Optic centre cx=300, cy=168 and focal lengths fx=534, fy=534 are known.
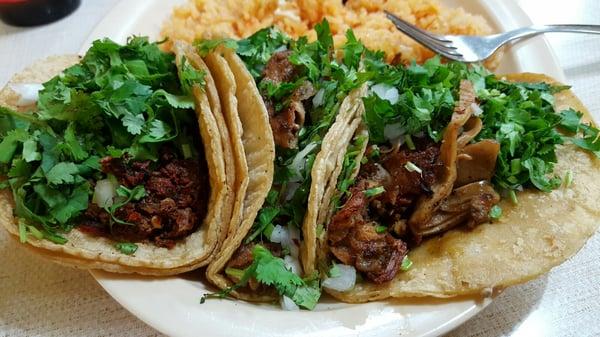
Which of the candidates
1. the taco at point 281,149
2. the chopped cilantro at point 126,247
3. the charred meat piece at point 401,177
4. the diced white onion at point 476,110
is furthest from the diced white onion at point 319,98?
the chopped cilantro at point 126,247

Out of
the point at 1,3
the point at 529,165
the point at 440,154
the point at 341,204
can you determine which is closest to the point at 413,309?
the point at 341,204

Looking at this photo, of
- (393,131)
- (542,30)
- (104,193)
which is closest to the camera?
(104,193)

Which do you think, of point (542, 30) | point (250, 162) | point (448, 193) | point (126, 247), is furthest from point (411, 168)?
point (542, 30)

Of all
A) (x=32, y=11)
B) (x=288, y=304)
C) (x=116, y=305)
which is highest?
(x=32, y=11)

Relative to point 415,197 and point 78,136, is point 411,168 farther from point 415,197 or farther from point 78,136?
point 78,136

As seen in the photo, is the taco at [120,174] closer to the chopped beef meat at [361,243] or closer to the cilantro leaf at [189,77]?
the cilantro leaf at [189,77]

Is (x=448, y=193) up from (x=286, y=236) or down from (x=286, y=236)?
up

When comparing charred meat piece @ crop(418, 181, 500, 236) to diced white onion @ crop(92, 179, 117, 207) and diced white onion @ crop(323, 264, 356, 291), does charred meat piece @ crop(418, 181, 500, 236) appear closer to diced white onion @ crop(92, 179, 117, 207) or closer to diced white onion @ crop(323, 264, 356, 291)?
diced white onion @ crop(323, 264, 356, 291)
